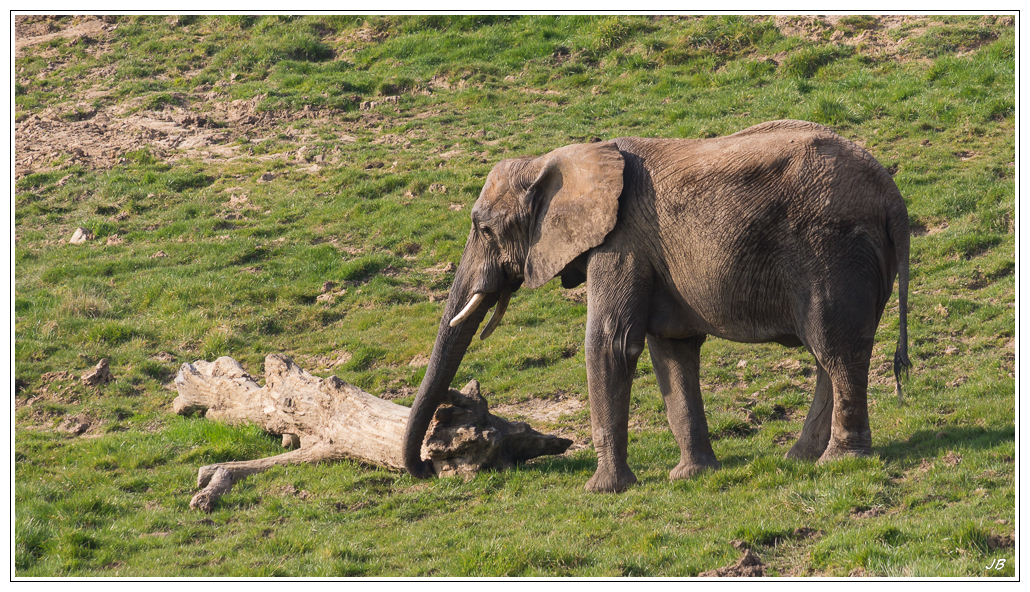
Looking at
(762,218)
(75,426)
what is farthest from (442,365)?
(75,426)

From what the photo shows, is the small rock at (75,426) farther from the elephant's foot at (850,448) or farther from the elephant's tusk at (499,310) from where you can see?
the elephant's foot at (850,448)

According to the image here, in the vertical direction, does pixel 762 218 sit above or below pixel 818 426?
above

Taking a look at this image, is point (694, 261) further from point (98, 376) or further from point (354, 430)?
point (98, 376)

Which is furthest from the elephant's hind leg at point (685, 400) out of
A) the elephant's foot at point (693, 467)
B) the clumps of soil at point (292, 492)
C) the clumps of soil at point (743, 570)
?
the clumps of soil at point (292, 492)

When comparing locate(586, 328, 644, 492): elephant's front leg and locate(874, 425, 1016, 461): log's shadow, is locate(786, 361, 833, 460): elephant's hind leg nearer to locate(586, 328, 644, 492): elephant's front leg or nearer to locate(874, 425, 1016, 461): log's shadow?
locate(874, 425, 1016, 461): log's shadow

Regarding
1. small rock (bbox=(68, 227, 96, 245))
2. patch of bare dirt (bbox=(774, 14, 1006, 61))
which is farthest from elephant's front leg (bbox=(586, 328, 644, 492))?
patch of bare dirt (bbox=(774, 14, 1006, 61))

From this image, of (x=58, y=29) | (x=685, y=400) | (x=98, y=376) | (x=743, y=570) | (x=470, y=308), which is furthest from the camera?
(x=58, y=29)

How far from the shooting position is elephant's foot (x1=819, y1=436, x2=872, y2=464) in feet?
31.0

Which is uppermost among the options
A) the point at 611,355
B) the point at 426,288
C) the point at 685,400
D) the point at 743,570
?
the point at 611,355

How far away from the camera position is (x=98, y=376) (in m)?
15.5

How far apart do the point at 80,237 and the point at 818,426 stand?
16.7m

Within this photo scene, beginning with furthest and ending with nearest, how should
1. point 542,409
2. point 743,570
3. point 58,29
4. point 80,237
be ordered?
point 58,29
point 80,237
point 542,409
point 743,570

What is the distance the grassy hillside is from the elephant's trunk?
0.46 m

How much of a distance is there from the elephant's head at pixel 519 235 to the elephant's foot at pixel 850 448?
298 centimetres
